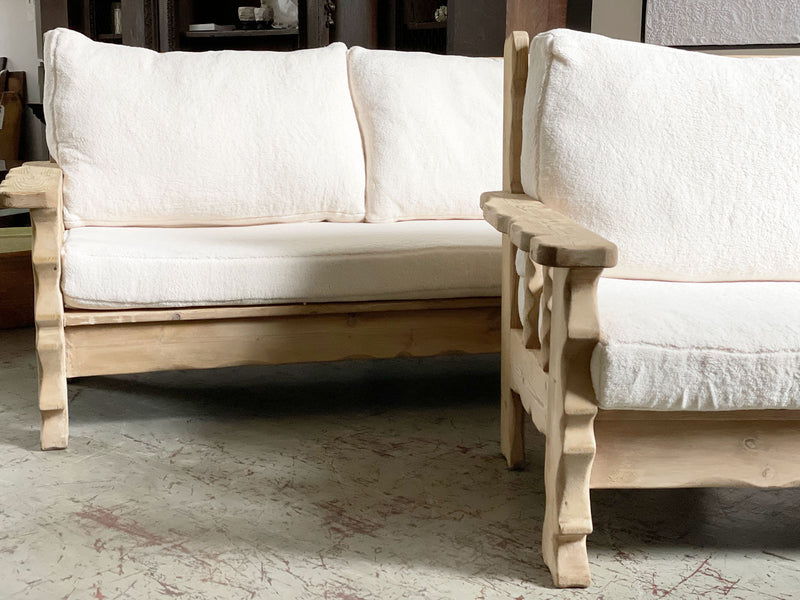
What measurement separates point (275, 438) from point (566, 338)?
97 cm

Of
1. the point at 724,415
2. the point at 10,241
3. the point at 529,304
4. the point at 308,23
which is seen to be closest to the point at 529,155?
the point at 529,304

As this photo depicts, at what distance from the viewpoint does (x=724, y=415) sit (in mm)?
1503

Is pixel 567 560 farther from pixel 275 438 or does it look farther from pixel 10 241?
pixel 10 241

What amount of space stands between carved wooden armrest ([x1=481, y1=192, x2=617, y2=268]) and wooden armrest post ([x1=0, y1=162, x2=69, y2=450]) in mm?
951

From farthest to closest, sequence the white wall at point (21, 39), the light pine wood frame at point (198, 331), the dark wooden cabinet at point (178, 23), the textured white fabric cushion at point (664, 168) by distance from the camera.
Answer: the white wall at point (21, 39) < the dark wooden cabinet at point (178, 23) < the light pine wood frame at point (198, 331) < the textured white fabric cushion at point (664, 168)

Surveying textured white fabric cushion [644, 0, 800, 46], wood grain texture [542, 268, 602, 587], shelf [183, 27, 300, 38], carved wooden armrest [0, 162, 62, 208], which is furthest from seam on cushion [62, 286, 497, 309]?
shelf [183, 27, 300, 38]

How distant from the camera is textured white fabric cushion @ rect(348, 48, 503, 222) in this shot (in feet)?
8.47

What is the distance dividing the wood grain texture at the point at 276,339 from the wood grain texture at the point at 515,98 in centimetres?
44

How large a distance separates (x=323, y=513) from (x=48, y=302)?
0.79 m

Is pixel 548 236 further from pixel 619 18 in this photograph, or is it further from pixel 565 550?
pixel 619 18

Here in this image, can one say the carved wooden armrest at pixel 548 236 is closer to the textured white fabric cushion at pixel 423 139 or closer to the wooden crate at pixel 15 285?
the textured white fabric cushion at pixel 423 139

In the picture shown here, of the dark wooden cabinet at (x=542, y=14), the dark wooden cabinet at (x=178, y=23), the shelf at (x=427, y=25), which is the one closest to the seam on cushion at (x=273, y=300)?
the dark wooden cabinet at (x=542, y=14)

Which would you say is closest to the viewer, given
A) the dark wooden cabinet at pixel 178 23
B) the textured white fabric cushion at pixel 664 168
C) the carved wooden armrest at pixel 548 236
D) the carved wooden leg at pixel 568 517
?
the carved wooden armrest at pixel 548 236

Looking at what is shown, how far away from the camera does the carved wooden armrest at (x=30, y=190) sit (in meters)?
1.93
